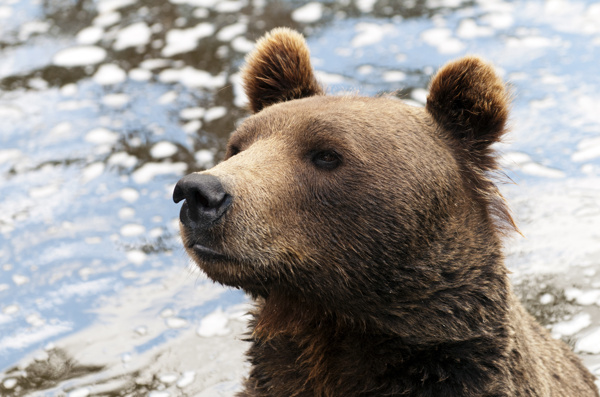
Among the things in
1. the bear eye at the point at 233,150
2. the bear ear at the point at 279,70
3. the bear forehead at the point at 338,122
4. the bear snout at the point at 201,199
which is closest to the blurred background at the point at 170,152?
the bear ear at the point at 279,70

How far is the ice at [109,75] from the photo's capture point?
1177cm

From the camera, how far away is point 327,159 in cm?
479

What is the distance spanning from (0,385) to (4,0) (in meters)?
8.37

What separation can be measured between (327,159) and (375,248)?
0.59 metres

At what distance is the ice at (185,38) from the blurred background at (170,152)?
1.8 inches

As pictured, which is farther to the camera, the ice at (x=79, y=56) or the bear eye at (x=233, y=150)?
the ice at (x=79, y=56)

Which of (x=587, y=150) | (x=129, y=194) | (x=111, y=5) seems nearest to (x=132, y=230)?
(x=129, y=194)

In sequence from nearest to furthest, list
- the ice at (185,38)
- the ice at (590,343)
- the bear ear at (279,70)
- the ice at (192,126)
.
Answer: the bear ear at (279,70) → the ice at (590,343) → the ice at (192,126) → the ice at (185,38)

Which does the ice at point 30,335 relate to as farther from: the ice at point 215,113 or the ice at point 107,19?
the ice at point 107,19

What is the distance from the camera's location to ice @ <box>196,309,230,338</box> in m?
7.92

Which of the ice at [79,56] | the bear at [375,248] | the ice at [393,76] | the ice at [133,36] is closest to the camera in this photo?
the bear at [375,248]

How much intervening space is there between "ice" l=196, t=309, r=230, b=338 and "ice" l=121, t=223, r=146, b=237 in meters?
1.61

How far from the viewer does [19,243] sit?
898 centimetres

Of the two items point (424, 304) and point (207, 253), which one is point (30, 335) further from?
point (424, 304)
